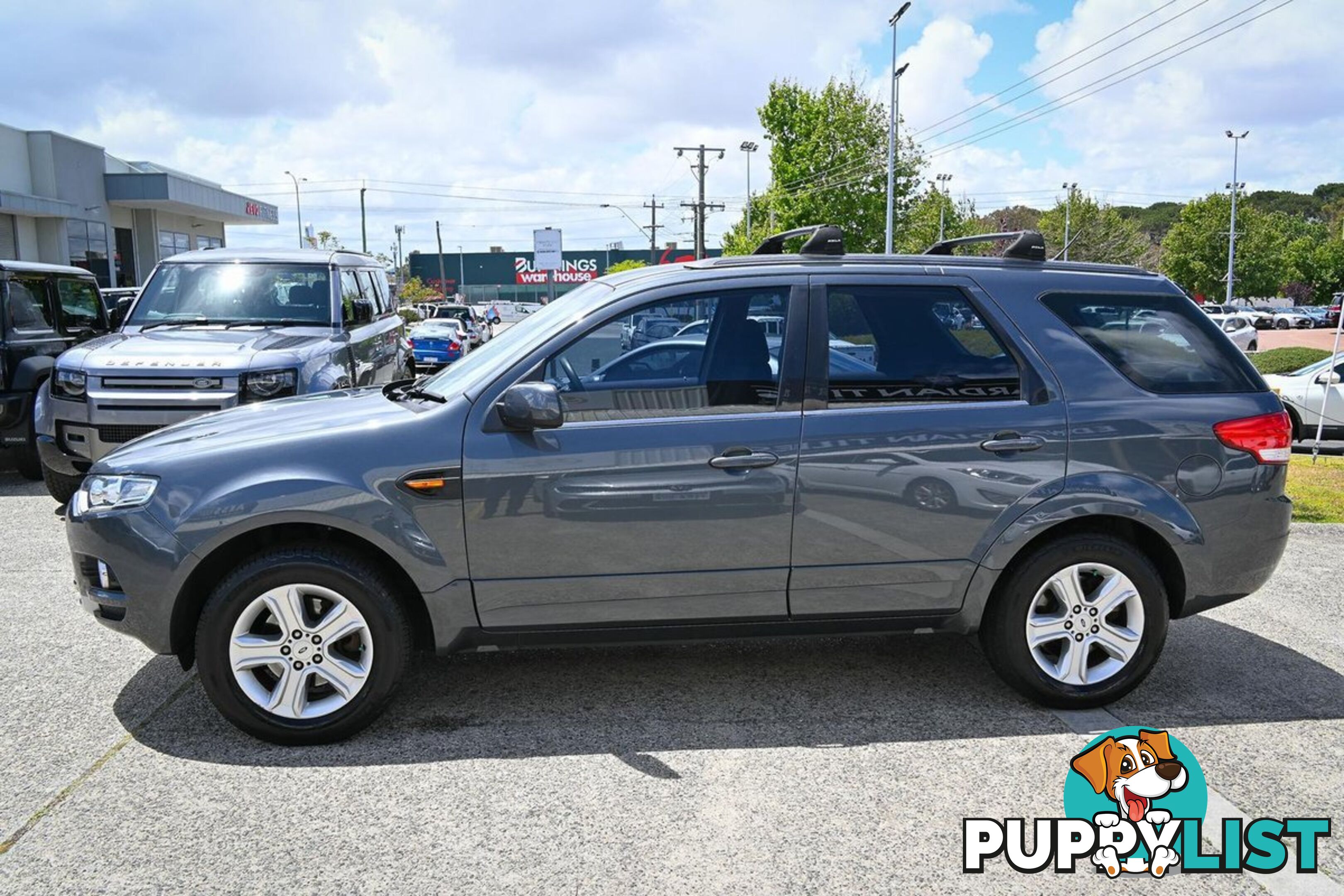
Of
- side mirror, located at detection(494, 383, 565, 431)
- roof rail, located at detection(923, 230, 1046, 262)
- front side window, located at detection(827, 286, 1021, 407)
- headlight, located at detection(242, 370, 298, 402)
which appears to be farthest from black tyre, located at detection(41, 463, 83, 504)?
roof rail, located at detection(923, 230, 1046, 262)

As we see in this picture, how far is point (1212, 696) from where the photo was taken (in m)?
4.54

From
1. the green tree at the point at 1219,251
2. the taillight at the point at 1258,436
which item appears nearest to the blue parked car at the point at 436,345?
the taillight at the point at 1258,436

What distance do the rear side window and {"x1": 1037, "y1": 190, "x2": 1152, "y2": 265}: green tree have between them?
5646cm

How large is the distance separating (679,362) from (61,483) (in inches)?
243

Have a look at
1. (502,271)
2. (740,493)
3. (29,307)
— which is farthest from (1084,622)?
(502,271)

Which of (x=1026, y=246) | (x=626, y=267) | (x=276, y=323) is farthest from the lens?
(x=626, y=267)

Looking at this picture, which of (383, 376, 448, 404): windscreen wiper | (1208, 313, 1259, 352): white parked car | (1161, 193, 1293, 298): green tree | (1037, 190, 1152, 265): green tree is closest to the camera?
(383, 376, 448, 404): windscreen wiper

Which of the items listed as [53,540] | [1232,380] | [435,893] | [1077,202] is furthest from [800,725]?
[1077,202]

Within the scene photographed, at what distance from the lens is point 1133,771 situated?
12.5ft

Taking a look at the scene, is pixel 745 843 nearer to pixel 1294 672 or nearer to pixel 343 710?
pixel 343 710

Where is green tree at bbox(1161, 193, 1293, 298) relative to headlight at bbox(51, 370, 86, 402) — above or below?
above

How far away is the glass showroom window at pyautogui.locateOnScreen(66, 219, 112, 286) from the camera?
37188 millimetres

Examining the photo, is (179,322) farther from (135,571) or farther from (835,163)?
(835,163)

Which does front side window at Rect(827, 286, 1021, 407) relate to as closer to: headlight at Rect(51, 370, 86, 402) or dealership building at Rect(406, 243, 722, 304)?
headlight at Rect(51, 370, 86, 402)
